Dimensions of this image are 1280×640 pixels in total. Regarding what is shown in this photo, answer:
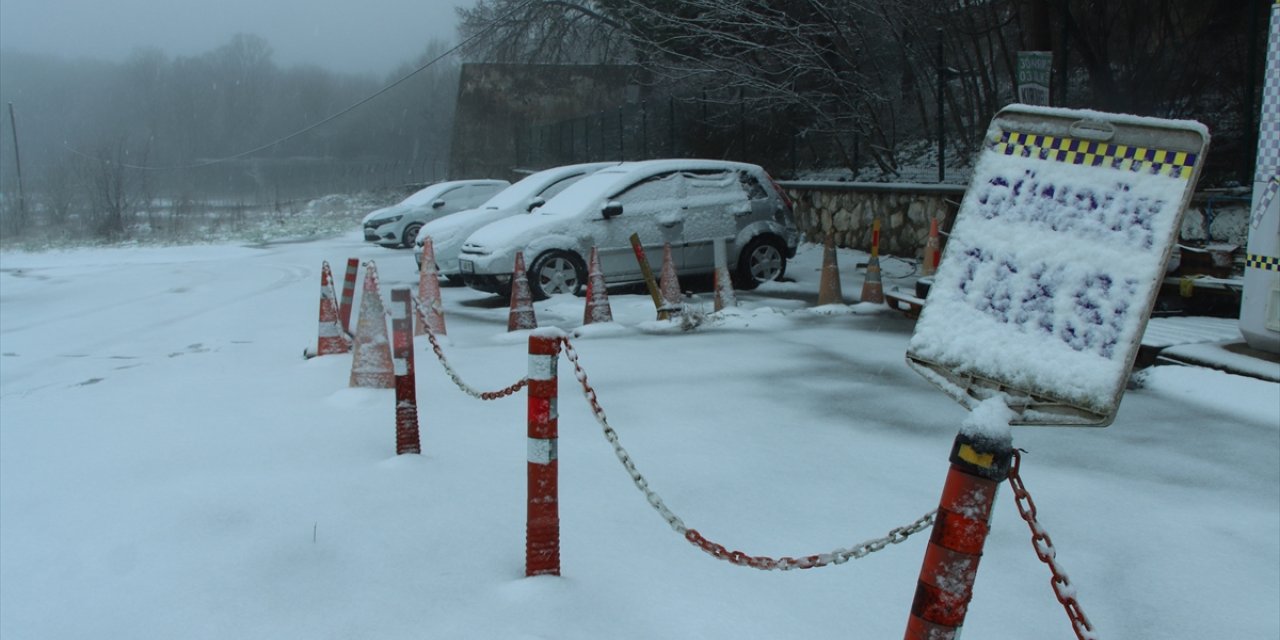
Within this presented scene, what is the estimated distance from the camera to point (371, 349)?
6785 millimetres

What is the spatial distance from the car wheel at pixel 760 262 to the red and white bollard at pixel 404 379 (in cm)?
803

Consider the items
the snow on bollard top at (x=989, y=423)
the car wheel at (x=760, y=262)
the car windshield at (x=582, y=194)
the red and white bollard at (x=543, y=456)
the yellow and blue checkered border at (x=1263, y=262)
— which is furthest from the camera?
the car wheel at (x=760, y=262)

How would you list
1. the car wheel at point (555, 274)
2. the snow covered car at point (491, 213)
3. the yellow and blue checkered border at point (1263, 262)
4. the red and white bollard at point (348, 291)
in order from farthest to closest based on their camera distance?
the snow covered car at point (491, 213), the car wheel at point (555, 274), the red and white bollard at point (348, 291), the yellow and blue checkered border at point (1263, 262)

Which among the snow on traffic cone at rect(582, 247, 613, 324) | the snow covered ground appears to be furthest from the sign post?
the snow on traffic cone at rect(582, 247, 613, 324)

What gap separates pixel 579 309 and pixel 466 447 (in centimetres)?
563

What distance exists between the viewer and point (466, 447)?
543cm

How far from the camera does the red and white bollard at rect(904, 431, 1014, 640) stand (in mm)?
1942

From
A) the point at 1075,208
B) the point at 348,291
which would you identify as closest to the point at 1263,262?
the point at 1075,208

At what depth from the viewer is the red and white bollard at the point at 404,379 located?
505 centimetres

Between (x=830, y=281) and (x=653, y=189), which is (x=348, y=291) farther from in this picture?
(x=830, y=281)

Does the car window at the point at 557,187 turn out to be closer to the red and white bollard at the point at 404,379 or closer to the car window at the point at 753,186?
the car window at the point at 753,186

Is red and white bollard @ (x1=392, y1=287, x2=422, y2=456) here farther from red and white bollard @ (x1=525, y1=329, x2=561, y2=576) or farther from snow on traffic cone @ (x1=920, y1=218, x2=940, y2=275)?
snow on traffic cone @ (x1=920, y1=218, x2=940, y2=275)

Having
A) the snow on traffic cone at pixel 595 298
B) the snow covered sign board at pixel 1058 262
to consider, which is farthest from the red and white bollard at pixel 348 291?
the snow covered sign board at pixel 1058 262

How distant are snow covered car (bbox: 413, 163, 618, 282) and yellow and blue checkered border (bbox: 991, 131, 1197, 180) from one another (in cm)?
1109
